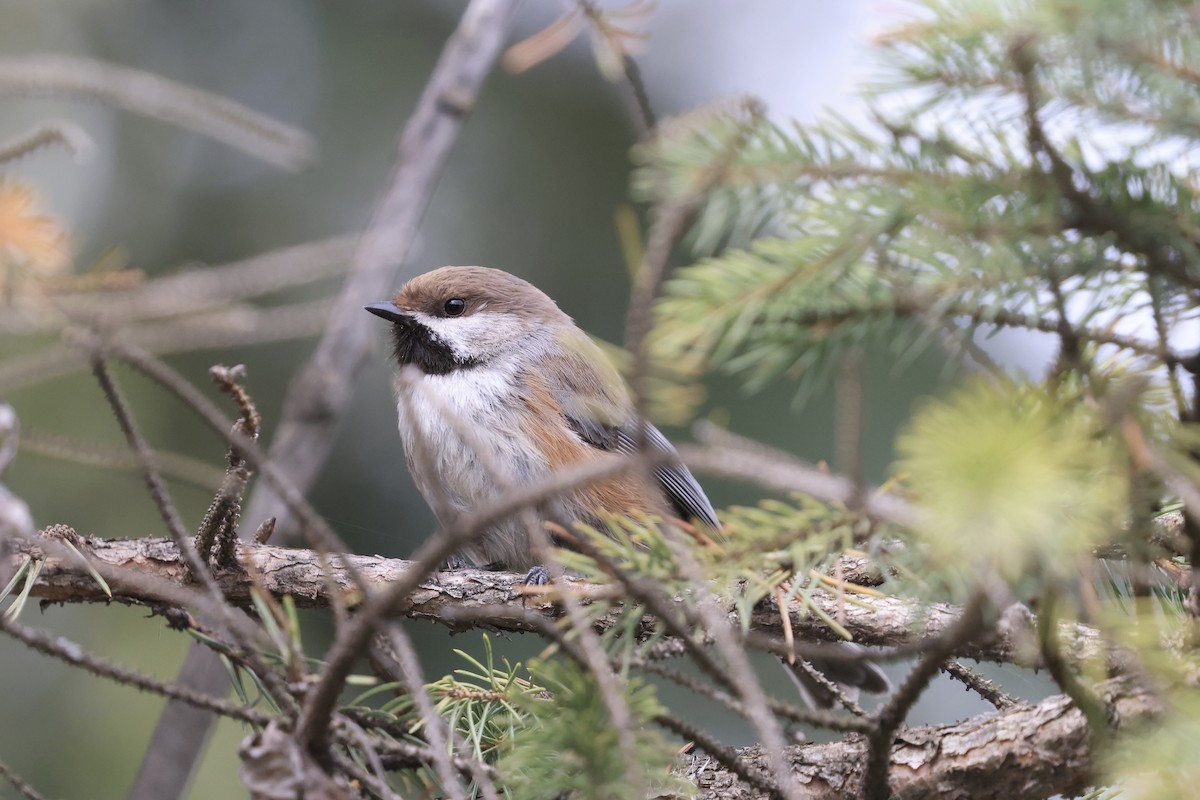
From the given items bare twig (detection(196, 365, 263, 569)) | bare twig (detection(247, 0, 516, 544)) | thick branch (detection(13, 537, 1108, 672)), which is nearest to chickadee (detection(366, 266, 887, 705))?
bare twig (detection(247, 0, 516, 544))

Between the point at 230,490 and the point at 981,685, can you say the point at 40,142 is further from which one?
the point at 981,685

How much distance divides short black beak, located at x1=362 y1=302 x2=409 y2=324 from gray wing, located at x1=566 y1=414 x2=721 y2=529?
73 cm

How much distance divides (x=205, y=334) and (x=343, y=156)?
4.60 meters

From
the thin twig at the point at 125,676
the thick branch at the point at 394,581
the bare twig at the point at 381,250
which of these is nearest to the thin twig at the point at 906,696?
the thick branch at the point at 394,581

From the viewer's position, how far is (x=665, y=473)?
3432mm

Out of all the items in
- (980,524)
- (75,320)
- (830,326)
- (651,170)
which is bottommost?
(75,320)

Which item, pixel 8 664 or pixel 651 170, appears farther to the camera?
pixel 8 664

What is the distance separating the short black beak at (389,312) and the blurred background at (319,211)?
1350 millimetres

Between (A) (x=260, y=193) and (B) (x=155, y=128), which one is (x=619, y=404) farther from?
(B) (x=155, y=128)

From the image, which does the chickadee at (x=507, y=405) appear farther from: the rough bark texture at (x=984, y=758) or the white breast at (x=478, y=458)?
the rough bark texture at (x=984, y=758)

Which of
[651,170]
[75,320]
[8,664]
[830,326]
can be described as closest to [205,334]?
[75,320]

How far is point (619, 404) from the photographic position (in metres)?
2.77

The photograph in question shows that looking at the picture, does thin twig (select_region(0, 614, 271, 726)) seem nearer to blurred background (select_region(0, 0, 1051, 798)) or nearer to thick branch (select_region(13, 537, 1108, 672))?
thick branch (select_region(13, 537, 1108, 672))

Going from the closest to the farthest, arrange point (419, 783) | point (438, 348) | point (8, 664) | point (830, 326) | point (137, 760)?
point (830, 326)
point (419, 783)
point (438, 348)
point (137, 760)
point (8, 664)
